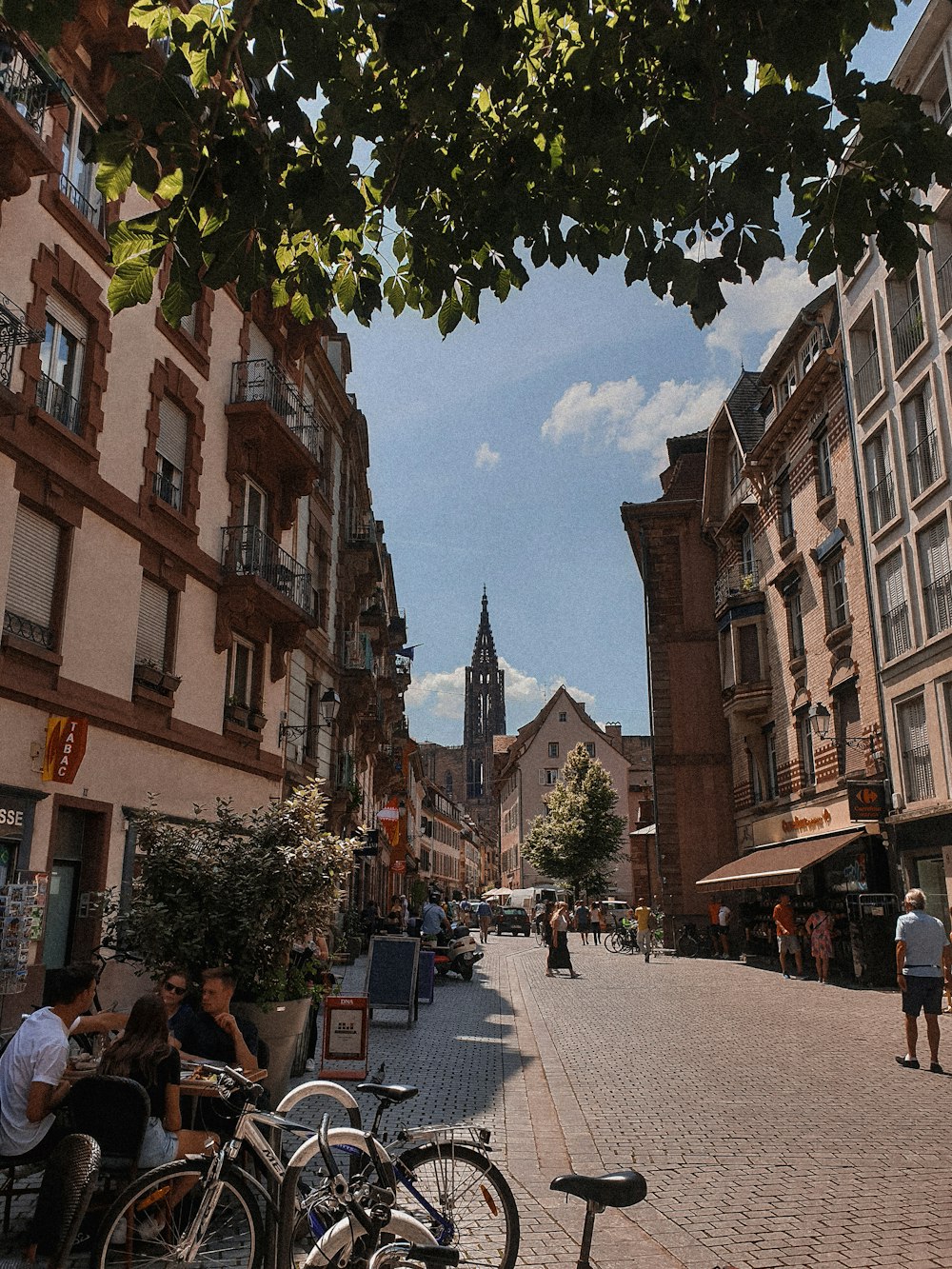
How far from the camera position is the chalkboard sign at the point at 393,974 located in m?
14.9

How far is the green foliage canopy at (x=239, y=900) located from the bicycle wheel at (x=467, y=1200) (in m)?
4.28

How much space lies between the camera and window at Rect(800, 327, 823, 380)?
28906 mm

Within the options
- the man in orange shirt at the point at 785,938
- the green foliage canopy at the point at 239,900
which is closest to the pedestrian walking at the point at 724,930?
the man in orange shirt at the point at 785,938

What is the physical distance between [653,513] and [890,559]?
57.5 feet

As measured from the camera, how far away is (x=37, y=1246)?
4.78m

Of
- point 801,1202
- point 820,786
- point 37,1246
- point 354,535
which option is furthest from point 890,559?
point 37,1246

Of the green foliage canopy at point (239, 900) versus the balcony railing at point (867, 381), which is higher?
the balcony railing at point (867, 381)

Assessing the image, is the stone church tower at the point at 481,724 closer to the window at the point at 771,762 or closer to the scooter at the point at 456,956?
the window at the point at 771,762

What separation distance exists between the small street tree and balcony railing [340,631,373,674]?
69.3 ft

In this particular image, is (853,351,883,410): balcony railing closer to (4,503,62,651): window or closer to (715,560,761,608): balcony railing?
(715,560,761,608): balcony railing

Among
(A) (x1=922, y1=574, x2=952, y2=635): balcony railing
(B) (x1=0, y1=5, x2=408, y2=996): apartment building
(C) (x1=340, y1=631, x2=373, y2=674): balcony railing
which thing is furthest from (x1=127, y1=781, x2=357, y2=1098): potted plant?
(C) (x1=340, y1=631, x2=373, y2=674): balcony railing

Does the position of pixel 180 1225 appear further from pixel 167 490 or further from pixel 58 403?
pixel 167 490

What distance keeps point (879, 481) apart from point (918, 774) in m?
6.94

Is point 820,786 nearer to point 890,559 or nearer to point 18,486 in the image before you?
point 890,559
